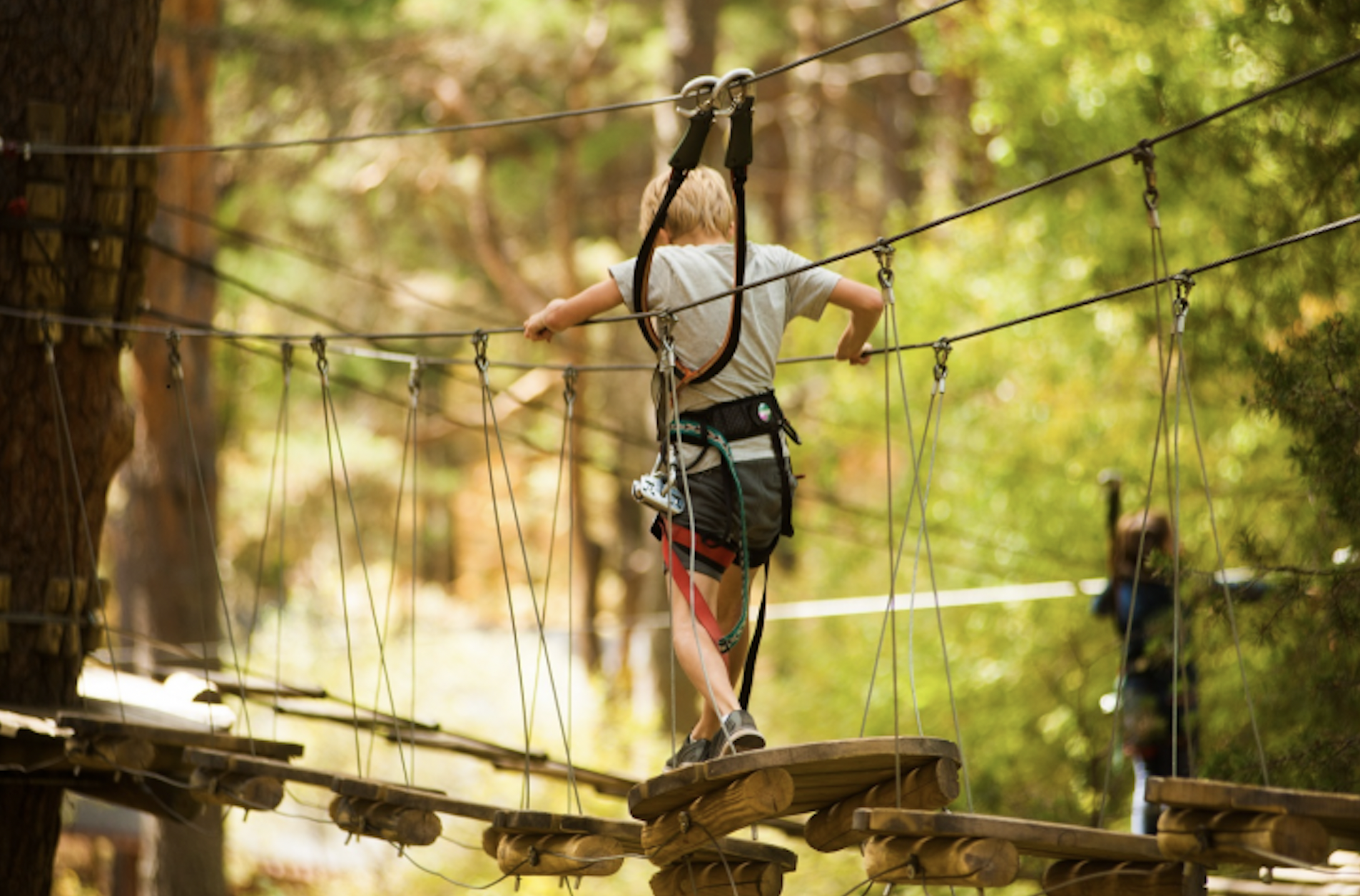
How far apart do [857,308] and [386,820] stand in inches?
63.8

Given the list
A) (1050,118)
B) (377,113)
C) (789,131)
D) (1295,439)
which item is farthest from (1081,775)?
(789,131)

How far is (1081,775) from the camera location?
6980 millimetres

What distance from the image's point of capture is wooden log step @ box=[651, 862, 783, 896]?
3.13 m

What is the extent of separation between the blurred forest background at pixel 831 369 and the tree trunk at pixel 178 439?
56mm

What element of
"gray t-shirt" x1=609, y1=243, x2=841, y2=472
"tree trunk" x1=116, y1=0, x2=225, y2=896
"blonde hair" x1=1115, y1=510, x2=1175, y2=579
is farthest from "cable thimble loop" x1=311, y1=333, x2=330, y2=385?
"tree trunk" x1=116, y1=0, x2=225, y2=896

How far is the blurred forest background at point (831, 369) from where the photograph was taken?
530cm

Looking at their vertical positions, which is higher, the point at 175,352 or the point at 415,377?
the point at 175,352

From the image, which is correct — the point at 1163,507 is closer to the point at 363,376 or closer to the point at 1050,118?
the point at 1050,118

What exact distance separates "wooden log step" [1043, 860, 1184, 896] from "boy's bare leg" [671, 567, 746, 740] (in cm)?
65

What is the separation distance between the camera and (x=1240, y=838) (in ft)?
7.31

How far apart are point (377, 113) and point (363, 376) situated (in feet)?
11.3

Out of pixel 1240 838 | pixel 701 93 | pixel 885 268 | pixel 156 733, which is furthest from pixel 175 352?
pixel 1240 838

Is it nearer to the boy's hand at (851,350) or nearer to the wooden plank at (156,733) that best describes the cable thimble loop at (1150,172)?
the boy's hand at (851,350)

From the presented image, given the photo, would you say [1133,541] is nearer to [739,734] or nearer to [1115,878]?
[1115,878]
